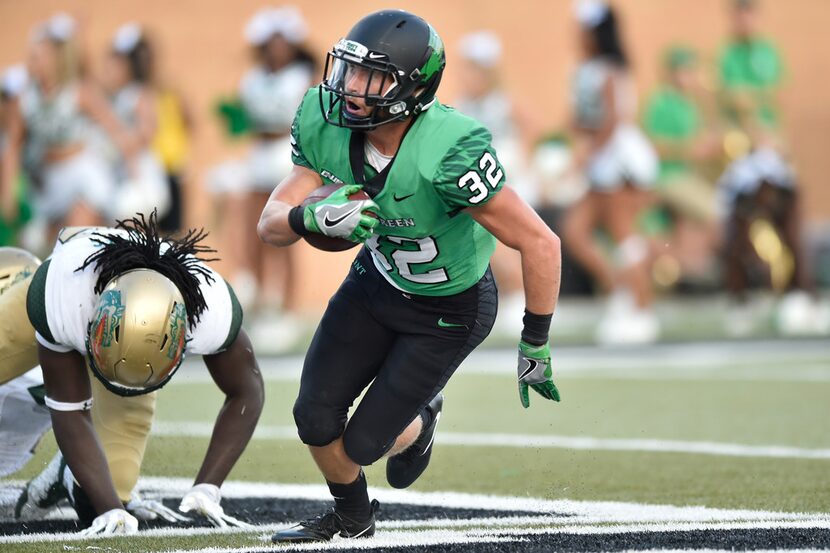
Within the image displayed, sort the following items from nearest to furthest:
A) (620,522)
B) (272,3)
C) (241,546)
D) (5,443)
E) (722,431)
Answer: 1. (241,546)
2. (620,522)
3. (5,443)
4. (722,431)
5. (272,3)

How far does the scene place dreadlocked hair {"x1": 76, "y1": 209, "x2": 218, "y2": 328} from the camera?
445 cm

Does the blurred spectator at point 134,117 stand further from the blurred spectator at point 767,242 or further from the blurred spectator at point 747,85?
the blurred spectator at point 767,242

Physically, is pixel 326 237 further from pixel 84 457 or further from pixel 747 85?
pixel 747 85

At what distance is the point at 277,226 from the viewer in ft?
14.1

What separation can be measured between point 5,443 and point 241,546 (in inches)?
45.9

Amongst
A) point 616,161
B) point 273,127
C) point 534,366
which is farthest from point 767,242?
point 534,366

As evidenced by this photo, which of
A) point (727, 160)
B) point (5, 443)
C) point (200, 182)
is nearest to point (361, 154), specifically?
point (5, 443)

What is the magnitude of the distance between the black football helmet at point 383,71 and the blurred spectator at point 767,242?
8.54 m

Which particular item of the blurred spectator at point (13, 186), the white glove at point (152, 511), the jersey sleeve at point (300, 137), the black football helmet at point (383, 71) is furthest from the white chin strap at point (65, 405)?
the blurred spectator at point (13, 186)

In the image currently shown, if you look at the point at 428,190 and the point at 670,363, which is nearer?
the point at 428,190

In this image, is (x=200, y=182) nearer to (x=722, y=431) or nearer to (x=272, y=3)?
(x=272, y=3)

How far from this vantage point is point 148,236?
4.57 metres

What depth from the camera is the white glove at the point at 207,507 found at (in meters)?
4.68

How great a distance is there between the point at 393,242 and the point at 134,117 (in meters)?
8.40
